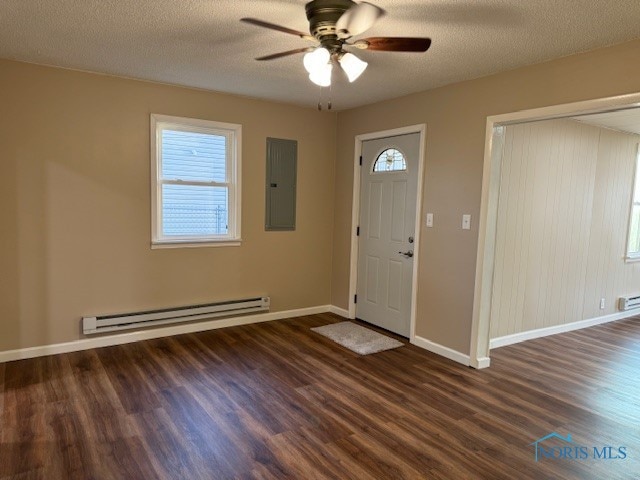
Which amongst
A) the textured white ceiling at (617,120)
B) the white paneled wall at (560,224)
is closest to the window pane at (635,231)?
the white paneled wall at (560,224)

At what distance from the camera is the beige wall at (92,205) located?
336cm

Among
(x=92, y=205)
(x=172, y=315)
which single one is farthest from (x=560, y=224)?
(x=92, y=205)

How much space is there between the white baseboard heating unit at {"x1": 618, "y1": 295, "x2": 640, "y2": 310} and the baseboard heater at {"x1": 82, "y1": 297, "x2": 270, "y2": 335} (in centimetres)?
454

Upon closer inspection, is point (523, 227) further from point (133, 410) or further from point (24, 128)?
point (24, 128)

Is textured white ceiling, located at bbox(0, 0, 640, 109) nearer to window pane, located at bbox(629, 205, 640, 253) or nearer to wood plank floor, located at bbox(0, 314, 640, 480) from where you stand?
wood plank floor, located at bbox(0, 314, 640, 480)

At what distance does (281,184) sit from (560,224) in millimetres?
3119

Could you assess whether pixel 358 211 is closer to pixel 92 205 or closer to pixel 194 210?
pixel 194 210

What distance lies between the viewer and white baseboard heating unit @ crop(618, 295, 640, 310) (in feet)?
17.3

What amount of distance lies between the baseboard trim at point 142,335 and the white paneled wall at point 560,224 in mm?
2345

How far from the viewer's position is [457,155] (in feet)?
12.0

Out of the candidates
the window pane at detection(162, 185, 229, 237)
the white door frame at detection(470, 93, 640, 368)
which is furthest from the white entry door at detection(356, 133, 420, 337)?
the window pane at detection(162, 185, 229, 237)

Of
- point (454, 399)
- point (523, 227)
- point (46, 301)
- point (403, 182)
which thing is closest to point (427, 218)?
point (403, 182)

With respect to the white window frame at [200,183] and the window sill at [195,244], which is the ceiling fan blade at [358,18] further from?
the window sill at [195,244]

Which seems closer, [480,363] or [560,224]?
[480,363]
